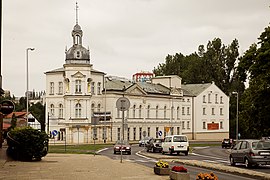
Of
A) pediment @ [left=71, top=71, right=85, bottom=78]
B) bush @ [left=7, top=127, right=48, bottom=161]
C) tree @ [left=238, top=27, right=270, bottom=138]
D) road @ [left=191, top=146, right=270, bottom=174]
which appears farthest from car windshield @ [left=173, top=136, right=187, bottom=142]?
pediment @ [left=71, top=71, right=85, bottom=78]

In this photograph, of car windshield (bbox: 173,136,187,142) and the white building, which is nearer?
car windshield (bbox: 173,136,187,142)

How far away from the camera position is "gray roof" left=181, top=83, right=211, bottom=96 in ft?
370

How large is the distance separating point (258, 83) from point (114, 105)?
182 feet

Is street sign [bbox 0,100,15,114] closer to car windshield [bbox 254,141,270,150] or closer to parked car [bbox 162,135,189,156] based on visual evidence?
car windshield [bbox 254,141,270,150]

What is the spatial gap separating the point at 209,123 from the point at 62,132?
3581 cm

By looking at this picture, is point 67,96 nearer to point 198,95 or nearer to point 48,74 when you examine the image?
point 48,74

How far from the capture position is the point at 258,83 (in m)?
42.2

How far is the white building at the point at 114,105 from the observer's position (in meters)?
92.2

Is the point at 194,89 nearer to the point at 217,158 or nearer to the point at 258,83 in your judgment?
the point at 217,158

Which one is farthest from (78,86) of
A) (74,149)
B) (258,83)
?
(258,83)

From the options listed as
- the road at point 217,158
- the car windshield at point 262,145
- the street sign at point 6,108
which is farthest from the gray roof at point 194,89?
the street sign at point 6,108

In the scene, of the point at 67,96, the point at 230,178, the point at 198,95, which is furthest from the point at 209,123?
the point at 230,178

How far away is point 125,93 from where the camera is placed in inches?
3851

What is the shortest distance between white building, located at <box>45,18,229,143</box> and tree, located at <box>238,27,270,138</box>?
40887 millimetres
